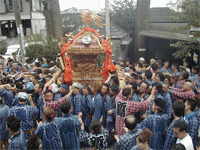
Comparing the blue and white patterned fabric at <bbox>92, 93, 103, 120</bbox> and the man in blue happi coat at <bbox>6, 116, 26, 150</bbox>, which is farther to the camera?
the blue and white patterned fabric at <bbox>92, 93, 103, 120</bbox>

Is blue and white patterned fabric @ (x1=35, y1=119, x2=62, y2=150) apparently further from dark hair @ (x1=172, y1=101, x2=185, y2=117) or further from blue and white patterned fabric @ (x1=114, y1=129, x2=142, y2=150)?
dark hair @ (x1=172, y1=101, x2=185, y2=117)

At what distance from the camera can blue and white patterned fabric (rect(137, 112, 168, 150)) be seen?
3.74 meters

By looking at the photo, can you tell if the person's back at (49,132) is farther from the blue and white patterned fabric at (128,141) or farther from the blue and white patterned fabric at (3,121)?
the blue and white patterned fabric at (3,121)

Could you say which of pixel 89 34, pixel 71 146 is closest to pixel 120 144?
pixel 71 146

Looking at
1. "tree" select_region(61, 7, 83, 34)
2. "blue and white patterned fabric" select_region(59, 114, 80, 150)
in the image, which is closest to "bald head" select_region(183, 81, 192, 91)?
"blue and white patterned fabric" select_region(59, 114, 80, 150)

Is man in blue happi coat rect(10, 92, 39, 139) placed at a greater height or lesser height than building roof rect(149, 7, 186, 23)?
lesser

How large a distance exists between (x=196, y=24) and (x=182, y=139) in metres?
6.26

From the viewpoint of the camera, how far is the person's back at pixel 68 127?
380 centimetres

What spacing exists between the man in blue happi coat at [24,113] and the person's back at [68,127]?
884 mm

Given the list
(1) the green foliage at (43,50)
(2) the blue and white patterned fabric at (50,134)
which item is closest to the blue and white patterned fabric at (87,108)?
(2) the blue and white patterned fabric at (50,134)

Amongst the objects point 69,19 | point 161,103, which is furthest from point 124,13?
point 161,103

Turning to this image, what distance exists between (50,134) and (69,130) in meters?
0.41

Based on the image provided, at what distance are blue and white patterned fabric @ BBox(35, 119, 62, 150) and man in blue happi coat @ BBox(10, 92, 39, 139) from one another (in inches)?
32.6

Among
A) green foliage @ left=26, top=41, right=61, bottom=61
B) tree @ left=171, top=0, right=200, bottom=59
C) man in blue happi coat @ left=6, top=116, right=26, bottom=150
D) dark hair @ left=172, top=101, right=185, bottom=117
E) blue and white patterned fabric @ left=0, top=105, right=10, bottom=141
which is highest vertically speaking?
tree @ left=171, top=0, right=200, bottom=59
